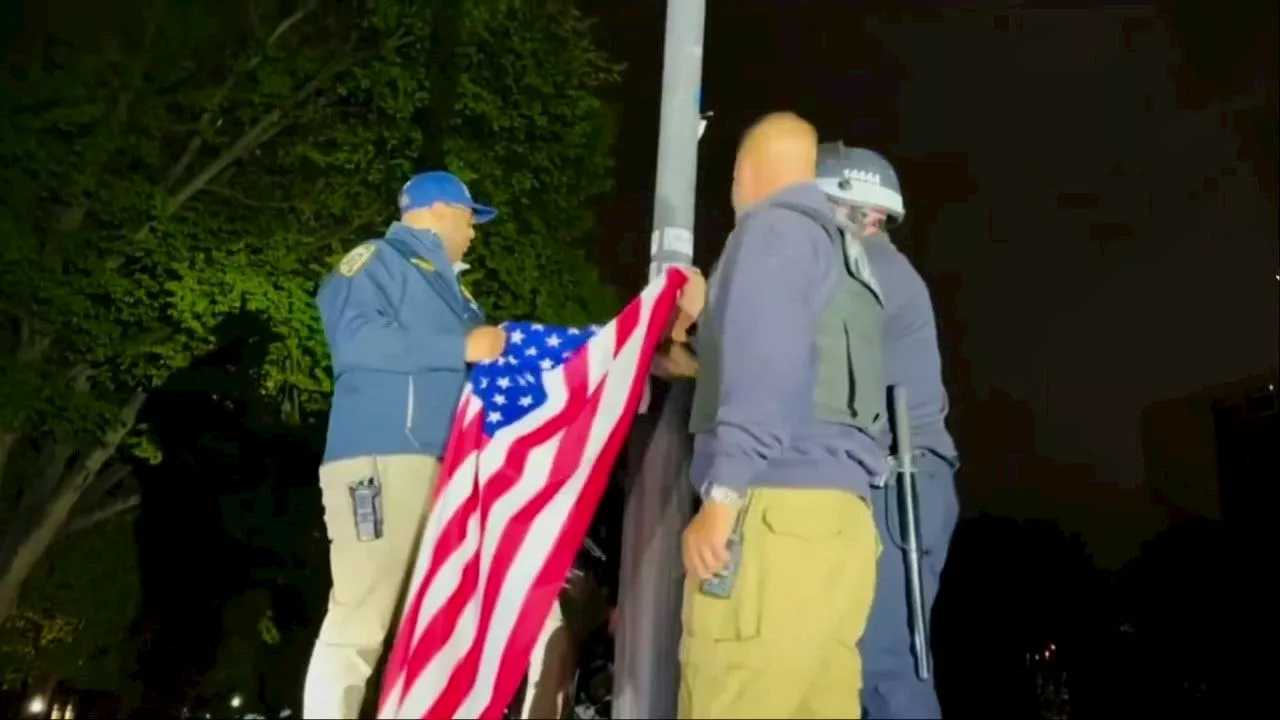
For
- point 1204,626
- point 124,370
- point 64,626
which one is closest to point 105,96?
point 124,370

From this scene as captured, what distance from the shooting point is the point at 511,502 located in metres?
4.74

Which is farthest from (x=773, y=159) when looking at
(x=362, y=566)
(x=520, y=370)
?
(x=362, y=566)

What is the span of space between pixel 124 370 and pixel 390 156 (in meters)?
3.22

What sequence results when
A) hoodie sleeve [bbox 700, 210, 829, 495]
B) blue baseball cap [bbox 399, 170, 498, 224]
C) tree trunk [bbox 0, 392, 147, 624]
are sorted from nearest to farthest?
hoodie sleeve [bbox 700, 210, 829, 495] → blue baseball cap [bbox 399, 170, 498, 224] → tree trunk [bbox 0, 392, 147, 624]

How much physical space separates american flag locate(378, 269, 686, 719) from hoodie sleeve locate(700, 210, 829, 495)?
105 cm


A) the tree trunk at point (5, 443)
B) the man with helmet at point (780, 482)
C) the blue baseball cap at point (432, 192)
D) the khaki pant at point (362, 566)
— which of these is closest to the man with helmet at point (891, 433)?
the man with helmet at point (780, 482)

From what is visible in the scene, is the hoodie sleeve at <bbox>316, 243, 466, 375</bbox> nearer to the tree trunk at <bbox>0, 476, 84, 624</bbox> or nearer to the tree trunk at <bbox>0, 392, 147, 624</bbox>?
the tree trunk at <bbox>0, 392, 147, 624</bbox>

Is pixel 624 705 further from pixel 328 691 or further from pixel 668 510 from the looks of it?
pixel 328 691

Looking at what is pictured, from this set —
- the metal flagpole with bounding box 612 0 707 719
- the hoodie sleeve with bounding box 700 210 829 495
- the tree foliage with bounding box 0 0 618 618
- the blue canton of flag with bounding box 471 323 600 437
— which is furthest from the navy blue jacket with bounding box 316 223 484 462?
the tree foliage with bounding box 0 0 618 618

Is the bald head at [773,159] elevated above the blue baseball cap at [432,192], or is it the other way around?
the blue baseball cap at [432,192]

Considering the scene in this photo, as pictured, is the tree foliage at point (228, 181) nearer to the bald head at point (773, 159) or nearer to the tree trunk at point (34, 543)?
the tree trunk at point (34, 543)

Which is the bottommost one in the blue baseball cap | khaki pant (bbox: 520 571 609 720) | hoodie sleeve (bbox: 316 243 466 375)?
khaki pant (bbox: 520 571 609 720)

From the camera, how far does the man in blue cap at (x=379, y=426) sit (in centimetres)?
459

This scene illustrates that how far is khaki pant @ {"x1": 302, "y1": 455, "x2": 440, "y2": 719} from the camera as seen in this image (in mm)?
4551
